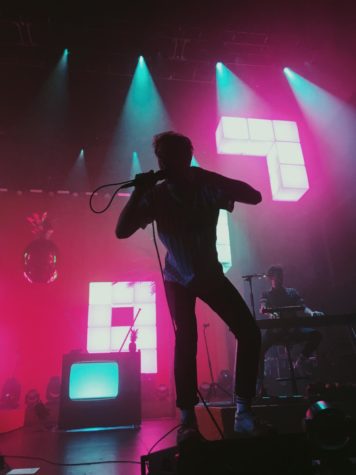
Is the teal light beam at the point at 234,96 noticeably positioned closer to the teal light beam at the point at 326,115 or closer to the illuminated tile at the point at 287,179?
the teal light beam at the point at 326,115

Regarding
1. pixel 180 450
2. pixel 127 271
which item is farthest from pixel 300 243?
pixel 180 450

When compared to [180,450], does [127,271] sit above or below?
above

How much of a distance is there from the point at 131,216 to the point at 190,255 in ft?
1.11

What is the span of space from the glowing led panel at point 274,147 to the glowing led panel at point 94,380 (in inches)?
139

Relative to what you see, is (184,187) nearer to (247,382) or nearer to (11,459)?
(247,382)

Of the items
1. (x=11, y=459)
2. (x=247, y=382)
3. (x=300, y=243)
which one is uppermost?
(x=300, y=243)

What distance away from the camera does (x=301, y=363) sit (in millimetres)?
4941

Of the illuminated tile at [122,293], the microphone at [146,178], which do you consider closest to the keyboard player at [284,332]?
the microphone at [146,178]

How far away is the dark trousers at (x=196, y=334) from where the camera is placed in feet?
4.69

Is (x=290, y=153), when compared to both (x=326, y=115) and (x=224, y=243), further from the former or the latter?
(x=224, y=243)

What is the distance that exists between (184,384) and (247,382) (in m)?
0.28

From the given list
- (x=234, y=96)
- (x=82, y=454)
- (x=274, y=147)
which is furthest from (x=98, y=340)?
(x=234, y=96)

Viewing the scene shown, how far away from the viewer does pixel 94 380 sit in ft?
14.6

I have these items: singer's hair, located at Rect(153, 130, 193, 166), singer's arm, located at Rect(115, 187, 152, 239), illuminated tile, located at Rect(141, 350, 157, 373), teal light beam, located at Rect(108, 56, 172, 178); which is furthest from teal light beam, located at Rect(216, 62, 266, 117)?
illuminated tile, located at Rect(141, 350, 157, 373)
